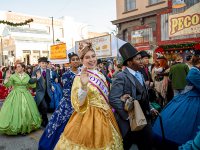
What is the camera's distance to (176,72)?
7.19 metres

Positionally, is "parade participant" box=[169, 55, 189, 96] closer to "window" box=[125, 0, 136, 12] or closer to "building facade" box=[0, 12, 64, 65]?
"window" box=[125, 0, 136, 12]

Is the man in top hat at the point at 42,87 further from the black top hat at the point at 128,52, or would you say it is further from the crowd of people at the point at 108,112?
the black top hat at the point at 128,52

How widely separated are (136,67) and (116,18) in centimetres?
1922

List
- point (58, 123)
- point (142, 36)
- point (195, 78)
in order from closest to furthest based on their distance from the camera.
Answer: point (195, 78)
point (58, 123)
point (142, 36)

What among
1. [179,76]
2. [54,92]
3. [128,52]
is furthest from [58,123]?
[54,92]

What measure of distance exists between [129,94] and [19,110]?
368cm

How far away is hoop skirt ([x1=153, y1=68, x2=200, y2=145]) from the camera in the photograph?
3.76m

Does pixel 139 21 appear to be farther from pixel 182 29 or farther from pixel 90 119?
pixel 90 119

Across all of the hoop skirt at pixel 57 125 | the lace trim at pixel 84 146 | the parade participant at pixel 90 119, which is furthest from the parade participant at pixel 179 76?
the lace trim at pixel 84 146

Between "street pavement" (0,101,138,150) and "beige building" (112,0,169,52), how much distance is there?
45.5ft

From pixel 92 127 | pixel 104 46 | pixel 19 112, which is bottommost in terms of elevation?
pixel 19 112

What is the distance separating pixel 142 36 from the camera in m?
19.2

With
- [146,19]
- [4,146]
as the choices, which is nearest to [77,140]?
[4,146]

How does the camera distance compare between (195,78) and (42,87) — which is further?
(42,87)
